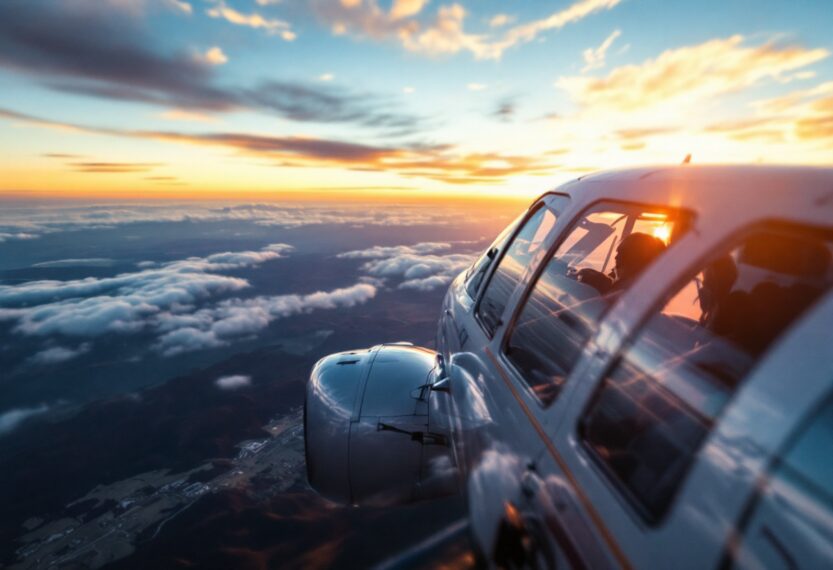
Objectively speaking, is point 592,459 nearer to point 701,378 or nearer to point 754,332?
point 701,378

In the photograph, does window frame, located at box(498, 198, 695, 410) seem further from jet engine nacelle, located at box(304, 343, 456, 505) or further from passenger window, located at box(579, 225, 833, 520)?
jet engine nacelle, located at box(304, 343, 456, 505)

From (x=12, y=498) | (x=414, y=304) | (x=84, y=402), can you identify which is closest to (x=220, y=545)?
(x=12, y=498)

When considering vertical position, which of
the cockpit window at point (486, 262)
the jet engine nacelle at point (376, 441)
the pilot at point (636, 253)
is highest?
the pilot at point (636, 253)

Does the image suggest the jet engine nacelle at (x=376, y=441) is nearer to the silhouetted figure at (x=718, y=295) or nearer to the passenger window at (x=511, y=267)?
the passenger window at (x=511, y=267)

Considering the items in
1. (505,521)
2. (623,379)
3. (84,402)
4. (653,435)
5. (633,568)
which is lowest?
(84,402)

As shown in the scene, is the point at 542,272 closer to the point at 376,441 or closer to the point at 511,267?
the point at 511,267

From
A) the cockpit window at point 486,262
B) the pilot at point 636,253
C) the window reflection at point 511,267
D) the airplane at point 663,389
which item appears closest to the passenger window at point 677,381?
the airplane at point 663,389

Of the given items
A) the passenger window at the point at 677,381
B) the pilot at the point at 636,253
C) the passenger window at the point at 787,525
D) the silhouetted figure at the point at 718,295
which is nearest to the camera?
the passenger window at the point at 787,525
